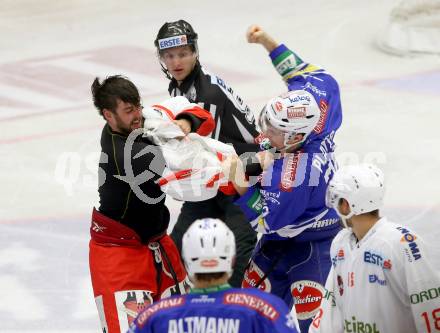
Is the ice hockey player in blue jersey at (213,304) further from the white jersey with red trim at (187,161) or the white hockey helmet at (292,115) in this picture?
the white hockey helmet at (292,115)

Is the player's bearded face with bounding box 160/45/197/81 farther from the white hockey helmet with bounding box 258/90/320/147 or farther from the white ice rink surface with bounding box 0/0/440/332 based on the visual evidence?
the white ice rink surface with bounding box 0/0/440/332

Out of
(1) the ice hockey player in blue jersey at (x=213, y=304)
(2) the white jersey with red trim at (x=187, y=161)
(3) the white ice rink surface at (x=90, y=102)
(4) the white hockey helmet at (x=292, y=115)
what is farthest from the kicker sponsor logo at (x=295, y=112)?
(3) the white ice rink surface at (x=90, y=102)

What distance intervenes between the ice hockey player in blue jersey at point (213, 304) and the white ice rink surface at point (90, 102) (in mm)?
2636

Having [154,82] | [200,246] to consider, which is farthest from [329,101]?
[154,82]

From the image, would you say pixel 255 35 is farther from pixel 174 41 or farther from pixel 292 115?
pixel 292 115

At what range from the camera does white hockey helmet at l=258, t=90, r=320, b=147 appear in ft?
15.0

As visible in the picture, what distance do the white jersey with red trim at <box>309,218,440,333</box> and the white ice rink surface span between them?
2.35 meters

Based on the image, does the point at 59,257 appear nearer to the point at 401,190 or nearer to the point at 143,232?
the point at 143,232

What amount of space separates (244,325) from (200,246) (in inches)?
11.6

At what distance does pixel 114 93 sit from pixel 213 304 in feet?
5.03

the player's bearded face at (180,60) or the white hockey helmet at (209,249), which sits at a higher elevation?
the player's bearded face at (180,60)

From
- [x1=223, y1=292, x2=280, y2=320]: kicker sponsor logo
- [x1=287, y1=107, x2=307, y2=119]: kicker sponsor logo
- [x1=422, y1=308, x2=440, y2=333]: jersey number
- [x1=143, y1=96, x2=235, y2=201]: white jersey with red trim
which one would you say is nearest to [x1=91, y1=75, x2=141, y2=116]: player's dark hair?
[x1=143, y1=96, x2=235, y2=201]: white jersey with red trim

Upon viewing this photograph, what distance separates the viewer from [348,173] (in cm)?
391

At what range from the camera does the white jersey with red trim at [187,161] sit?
173 inches
